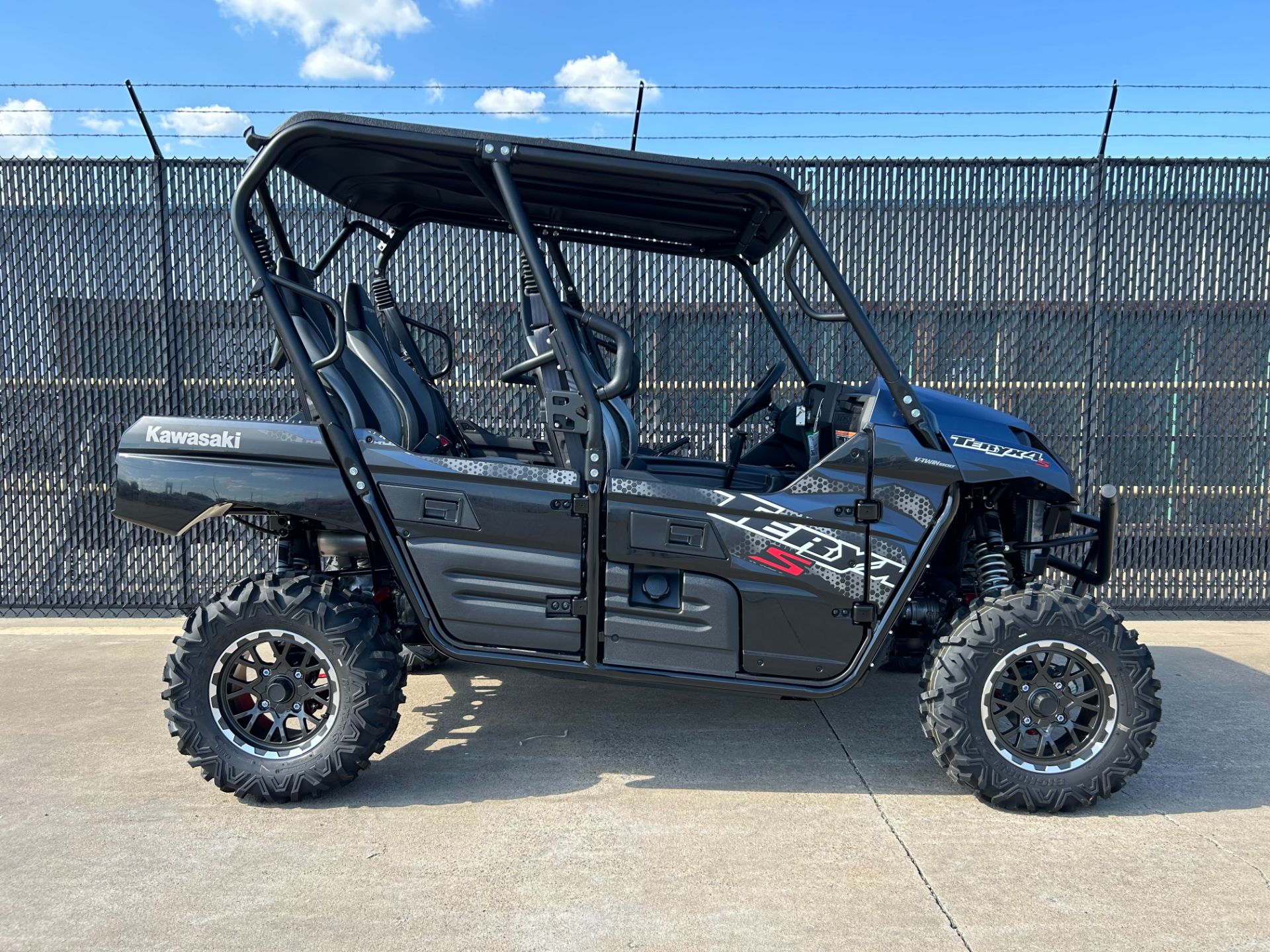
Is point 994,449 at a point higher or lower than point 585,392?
lower

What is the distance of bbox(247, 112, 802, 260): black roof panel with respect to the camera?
10.5ft

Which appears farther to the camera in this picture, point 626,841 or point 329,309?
point 329,309

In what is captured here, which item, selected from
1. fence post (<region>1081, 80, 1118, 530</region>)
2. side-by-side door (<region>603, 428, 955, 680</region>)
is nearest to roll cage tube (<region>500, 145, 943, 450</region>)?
side-by-side door (<region>603, 428, 955, 680</region>)

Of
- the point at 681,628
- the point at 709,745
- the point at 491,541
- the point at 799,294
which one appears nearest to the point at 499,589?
the point at 491,541

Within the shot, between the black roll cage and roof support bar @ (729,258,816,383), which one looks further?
roof support bar @ (729,258,816,383)

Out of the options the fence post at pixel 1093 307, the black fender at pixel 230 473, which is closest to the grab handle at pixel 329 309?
the black fender at pixel 230 473

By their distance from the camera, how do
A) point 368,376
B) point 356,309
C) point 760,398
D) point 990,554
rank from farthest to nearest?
1. point 760,398
2. point 356,309
3. point 368,376
4. point 990,554

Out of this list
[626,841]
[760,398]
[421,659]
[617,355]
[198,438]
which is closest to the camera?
[626,841]

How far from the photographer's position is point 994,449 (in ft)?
11.0

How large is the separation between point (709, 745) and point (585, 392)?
168 centimetres

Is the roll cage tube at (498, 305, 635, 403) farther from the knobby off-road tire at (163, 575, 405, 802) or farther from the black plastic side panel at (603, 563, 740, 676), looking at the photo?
the knobby off-road tire at (163, 575, 405, 802)

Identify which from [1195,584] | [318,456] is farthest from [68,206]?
[1195,584]

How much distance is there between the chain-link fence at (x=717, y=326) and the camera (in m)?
6.04

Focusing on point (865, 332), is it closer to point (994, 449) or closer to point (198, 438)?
point (994, 449)
